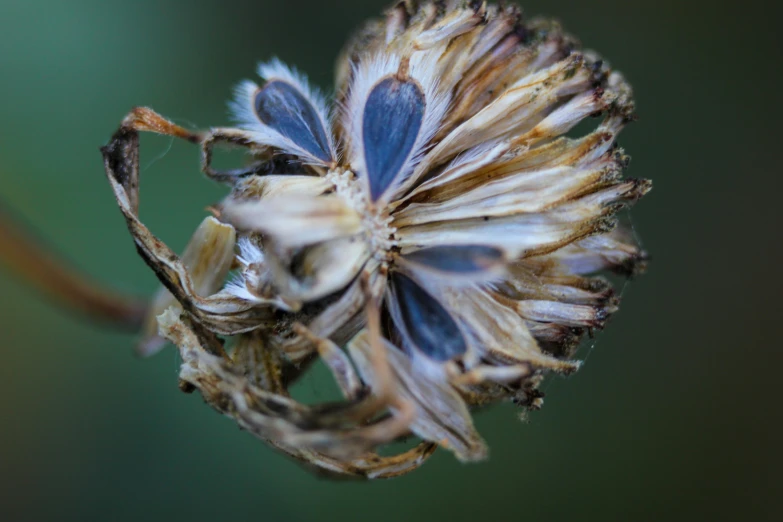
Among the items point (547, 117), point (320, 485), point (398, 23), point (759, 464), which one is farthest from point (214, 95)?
point (759, 464)

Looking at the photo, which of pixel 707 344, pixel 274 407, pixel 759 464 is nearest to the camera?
pixel 274 407

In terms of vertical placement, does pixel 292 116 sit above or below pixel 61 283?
above

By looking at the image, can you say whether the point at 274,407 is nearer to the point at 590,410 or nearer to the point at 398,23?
the point at 398,23

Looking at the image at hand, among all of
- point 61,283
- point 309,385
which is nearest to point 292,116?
point 61,283

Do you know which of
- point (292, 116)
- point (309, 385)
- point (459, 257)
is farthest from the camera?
point (309, 385)

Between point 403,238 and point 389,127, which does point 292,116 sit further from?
point 403,238

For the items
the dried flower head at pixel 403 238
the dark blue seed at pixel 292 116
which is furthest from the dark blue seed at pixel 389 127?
the dark blue seed at pixel 292 116

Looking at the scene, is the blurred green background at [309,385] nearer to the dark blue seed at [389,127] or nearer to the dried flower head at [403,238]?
the dried flower head at [403,238]
